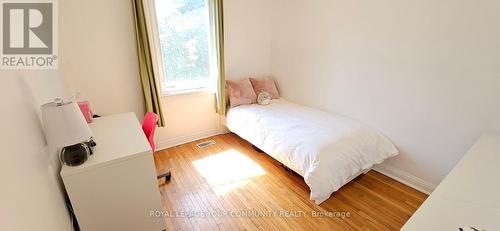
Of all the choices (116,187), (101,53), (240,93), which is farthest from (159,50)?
(116,187)

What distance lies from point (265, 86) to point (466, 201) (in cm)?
251

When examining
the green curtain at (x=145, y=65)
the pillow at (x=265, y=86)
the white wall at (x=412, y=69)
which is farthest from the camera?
the pillow at (x=265, y=86)

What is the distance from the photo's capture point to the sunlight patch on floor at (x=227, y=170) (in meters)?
2.26

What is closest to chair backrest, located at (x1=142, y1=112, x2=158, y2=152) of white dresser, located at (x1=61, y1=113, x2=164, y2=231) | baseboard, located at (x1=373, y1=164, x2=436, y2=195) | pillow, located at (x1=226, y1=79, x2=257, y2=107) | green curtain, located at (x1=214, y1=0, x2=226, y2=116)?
white dresser, located at (x1=61, y1=113, x2=164, y2=231)

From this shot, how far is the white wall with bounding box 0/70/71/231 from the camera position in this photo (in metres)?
0.75

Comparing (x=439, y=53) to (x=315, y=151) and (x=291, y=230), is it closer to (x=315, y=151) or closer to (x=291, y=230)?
(x=315, y=151)

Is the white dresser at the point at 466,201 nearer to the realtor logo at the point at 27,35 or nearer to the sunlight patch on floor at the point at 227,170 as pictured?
the sunlight patch on floor at the point at 227,170

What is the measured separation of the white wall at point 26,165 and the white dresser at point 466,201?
1395mm

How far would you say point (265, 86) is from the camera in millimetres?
3293

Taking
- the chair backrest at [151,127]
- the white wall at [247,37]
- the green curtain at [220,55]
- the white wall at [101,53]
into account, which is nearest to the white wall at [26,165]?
the chair backrest at [151,127]

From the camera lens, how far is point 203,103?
10.3ft

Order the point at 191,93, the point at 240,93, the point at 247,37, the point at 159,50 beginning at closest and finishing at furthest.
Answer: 1. the point at 159,50
2. the point at 191,93
3. the point at 240,93
4. the point at 247,37

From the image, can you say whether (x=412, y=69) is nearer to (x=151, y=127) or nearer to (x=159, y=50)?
(x=151, y=127)

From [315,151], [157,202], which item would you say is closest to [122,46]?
[157,202]
